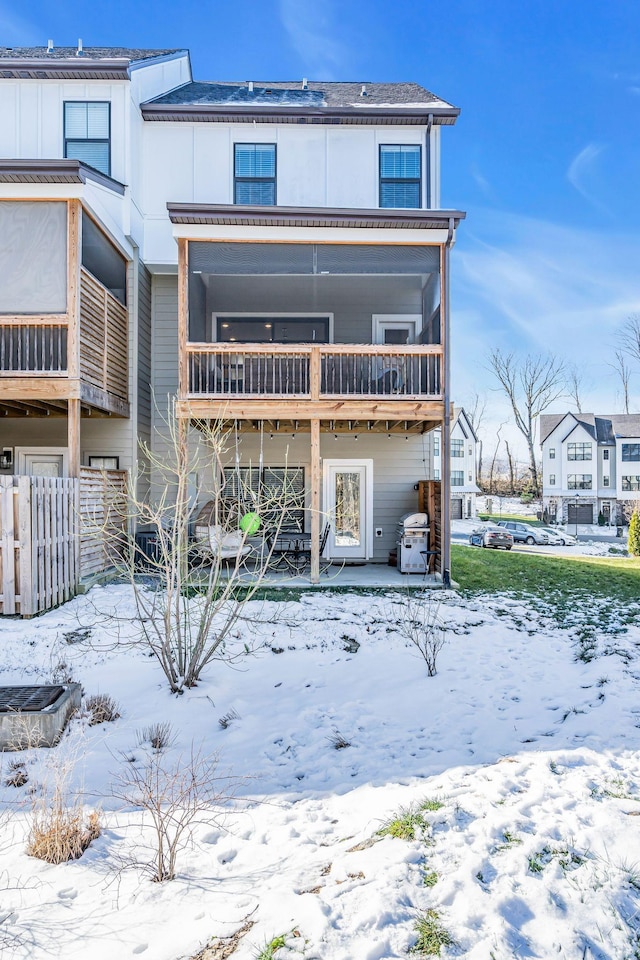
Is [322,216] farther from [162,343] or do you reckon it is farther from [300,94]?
[300,94]

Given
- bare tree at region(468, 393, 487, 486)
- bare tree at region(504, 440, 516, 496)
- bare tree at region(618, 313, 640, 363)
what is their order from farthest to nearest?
bare tree at region(504, 440, 516, 496) → bare tree at region(468, 393, 487, 486) → bare tree at region(618, 313, 640, 363)

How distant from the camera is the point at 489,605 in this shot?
25.8ft

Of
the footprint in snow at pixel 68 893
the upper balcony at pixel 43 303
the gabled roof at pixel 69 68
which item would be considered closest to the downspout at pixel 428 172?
the gabled roof at pixel 69 68

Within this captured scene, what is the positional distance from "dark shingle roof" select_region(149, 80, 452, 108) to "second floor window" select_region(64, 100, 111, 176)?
Answer: 1.36 metres

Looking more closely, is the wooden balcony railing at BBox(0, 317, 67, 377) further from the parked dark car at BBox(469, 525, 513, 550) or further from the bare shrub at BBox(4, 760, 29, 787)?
the parked dark car at BBox(469, 525, 513, 550)

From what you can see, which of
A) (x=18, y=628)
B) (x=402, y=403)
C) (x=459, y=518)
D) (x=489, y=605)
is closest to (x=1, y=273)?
(x=18, y=628)

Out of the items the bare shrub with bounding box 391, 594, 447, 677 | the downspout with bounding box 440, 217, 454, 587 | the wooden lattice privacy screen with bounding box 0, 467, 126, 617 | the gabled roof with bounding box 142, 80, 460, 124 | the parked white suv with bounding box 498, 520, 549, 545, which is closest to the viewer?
the bare shrub with bounding box 391, 594, 447, 677

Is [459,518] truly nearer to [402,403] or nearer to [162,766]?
[402,403]

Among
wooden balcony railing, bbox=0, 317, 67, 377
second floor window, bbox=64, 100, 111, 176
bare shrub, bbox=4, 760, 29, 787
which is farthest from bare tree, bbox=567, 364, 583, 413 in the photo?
bare shrub, bbox=4, 760, 29, 787

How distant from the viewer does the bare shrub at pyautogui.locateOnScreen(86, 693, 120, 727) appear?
4266 millimetres

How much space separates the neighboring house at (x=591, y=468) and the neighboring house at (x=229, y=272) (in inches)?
1305

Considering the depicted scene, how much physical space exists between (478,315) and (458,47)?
3166 centimetres

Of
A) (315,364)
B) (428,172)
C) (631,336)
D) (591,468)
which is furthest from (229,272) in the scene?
(591,468)

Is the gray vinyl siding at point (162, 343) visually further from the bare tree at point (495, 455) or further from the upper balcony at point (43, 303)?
the bare tree at point (495, 455)
